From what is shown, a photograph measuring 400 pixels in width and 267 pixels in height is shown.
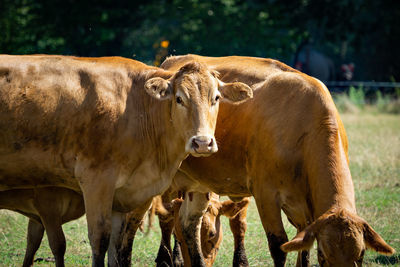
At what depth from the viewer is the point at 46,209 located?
6.92 m

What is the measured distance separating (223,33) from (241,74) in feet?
69.9

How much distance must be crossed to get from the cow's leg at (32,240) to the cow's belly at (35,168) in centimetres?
110

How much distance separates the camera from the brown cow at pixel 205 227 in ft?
25.1

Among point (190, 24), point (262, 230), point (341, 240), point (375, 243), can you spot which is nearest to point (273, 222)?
point (341, 240)

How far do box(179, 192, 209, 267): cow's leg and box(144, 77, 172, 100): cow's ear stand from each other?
2.00m

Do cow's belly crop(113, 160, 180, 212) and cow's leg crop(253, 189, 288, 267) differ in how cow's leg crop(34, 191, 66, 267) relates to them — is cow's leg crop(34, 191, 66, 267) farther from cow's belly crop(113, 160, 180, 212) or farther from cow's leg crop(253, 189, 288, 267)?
cow's leg crop(253, 189, 288, 267)

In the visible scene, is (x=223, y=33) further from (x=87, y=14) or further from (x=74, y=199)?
(x=74, y=199)

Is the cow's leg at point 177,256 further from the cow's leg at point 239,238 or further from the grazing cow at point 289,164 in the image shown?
the grazing cow at point 289,164

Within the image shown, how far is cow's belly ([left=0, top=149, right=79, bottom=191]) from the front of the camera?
609cm

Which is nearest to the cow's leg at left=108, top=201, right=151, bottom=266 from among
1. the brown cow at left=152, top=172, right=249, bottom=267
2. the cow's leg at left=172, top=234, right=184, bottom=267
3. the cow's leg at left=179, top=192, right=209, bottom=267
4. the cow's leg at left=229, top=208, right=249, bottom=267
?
the brown cow at left=152, top=172, right=249, bottom=267

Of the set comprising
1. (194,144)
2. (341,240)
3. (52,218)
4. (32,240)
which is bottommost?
(32,240)

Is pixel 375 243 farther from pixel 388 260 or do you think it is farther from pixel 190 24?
pixel 190 24

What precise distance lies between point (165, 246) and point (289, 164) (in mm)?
2274

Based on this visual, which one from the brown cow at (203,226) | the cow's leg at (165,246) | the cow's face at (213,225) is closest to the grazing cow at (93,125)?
the brown cow at (203,226)
